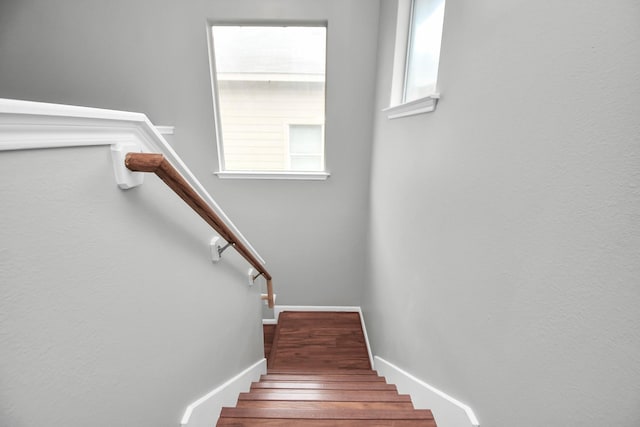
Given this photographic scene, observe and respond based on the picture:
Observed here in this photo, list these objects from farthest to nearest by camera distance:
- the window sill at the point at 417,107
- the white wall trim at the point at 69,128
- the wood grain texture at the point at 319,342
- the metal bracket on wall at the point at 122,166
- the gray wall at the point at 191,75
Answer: the wood grain texture at the point at 319,342 < the gray wall at the point at 191,75 < the window sill at the point at 417,107 < the metal bracket on wall at the point at 122,166 < the white wall trim at the point at 69,128

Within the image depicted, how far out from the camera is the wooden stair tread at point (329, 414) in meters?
1.19

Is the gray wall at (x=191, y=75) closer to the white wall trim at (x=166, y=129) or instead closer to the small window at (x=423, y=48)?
the white wall trim at (x=166, y=129)

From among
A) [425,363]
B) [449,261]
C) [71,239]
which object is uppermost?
[71,239]

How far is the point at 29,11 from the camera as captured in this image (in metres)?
2.30

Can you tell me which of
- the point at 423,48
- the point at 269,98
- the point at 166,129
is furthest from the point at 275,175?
the point at 423,48

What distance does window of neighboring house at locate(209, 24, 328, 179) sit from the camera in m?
2.43

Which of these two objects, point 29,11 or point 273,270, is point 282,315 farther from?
point 29,11

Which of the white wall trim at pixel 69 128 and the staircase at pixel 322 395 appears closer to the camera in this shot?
the white wall trim at pixel 69 128

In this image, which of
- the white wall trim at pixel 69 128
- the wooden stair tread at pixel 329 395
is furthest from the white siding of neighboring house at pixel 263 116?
the white wall trim at pixel 69 128

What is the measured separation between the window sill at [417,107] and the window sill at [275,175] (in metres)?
1.09

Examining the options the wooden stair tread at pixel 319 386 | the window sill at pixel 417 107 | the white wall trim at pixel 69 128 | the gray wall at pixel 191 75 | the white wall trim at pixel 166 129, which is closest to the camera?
the white wall trim at pixel 69 128

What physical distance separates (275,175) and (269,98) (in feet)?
2.37

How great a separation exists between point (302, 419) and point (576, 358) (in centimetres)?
110

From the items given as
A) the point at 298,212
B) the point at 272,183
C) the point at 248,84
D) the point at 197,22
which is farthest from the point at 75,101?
the point at 298,212
